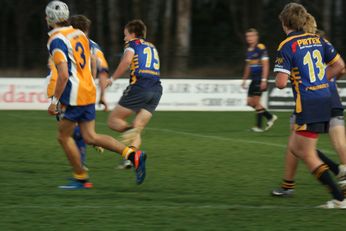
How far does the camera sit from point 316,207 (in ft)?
24.6

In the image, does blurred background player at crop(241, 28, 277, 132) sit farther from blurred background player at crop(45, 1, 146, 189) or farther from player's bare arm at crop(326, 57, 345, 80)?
player's bare arm at crop(326, 57, 345, 80)

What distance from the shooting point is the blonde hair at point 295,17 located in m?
7.32

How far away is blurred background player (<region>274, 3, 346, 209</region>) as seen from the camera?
285 inches

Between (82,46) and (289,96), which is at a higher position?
(82,46)

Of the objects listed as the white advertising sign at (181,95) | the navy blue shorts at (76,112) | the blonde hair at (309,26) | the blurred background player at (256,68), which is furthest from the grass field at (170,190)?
the white advertising sign at (181,95)

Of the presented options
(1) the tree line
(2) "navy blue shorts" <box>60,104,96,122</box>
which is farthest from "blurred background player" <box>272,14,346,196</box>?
(1) the tree line

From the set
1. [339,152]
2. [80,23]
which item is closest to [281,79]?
[339,152]

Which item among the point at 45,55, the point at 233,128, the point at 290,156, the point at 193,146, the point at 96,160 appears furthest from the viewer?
the point at 45,55

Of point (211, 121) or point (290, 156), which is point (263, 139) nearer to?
point (211, 121)

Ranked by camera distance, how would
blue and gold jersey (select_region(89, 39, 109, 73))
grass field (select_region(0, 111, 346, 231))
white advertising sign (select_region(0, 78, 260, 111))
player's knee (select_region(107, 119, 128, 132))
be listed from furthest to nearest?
white advertising sign (select_region(0, 78, 260, 111)) → player's knee (select_region(107, 119, 128, 132)) → blue and gold jersey (select_region(89, 39, 109, 73)) → grass field (select_region(0, 111, 346, 231))

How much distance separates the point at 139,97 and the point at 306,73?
3.26 meters

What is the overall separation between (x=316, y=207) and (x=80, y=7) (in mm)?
32358

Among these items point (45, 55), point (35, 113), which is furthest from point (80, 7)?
point (35, 113)

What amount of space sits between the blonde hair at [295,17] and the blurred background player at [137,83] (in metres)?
2.92
